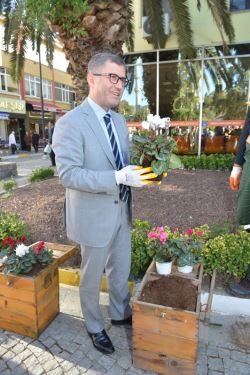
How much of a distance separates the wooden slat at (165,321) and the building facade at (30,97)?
862 inches

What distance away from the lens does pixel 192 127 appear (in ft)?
33.8

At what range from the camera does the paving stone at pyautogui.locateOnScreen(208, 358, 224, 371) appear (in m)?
2.19

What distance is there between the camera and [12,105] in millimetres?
25719

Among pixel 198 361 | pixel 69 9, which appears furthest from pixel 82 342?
pixel 69 9

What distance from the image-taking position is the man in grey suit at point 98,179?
200 cm

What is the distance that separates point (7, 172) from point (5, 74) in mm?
18598

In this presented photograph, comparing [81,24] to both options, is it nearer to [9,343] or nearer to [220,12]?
[9,343]

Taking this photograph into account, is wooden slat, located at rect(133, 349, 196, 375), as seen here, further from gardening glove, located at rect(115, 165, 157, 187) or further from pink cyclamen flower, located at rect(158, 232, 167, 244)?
gardening glove, located at rect(115, 165, 157, 187)

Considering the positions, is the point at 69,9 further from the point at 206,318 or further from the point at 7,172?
the point at 7,172

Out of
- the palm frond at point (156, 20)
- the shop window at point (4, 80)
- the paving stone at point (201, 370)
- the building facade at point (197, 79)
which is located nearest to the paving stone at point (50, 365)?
the paving stone at point (201, 370)

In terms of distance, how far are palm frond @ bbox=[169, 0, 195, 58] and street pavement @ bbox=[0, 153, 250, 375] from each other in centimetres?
674

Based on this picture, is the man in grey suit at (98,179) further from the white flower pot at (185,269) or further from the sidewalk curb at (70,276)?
the sidewalk curb at (70,276)

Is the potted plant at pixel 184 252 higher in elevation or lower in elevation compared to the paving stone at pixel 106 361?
higher

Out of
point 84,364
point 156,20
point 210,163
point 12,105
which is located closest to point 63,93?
point 12,105
